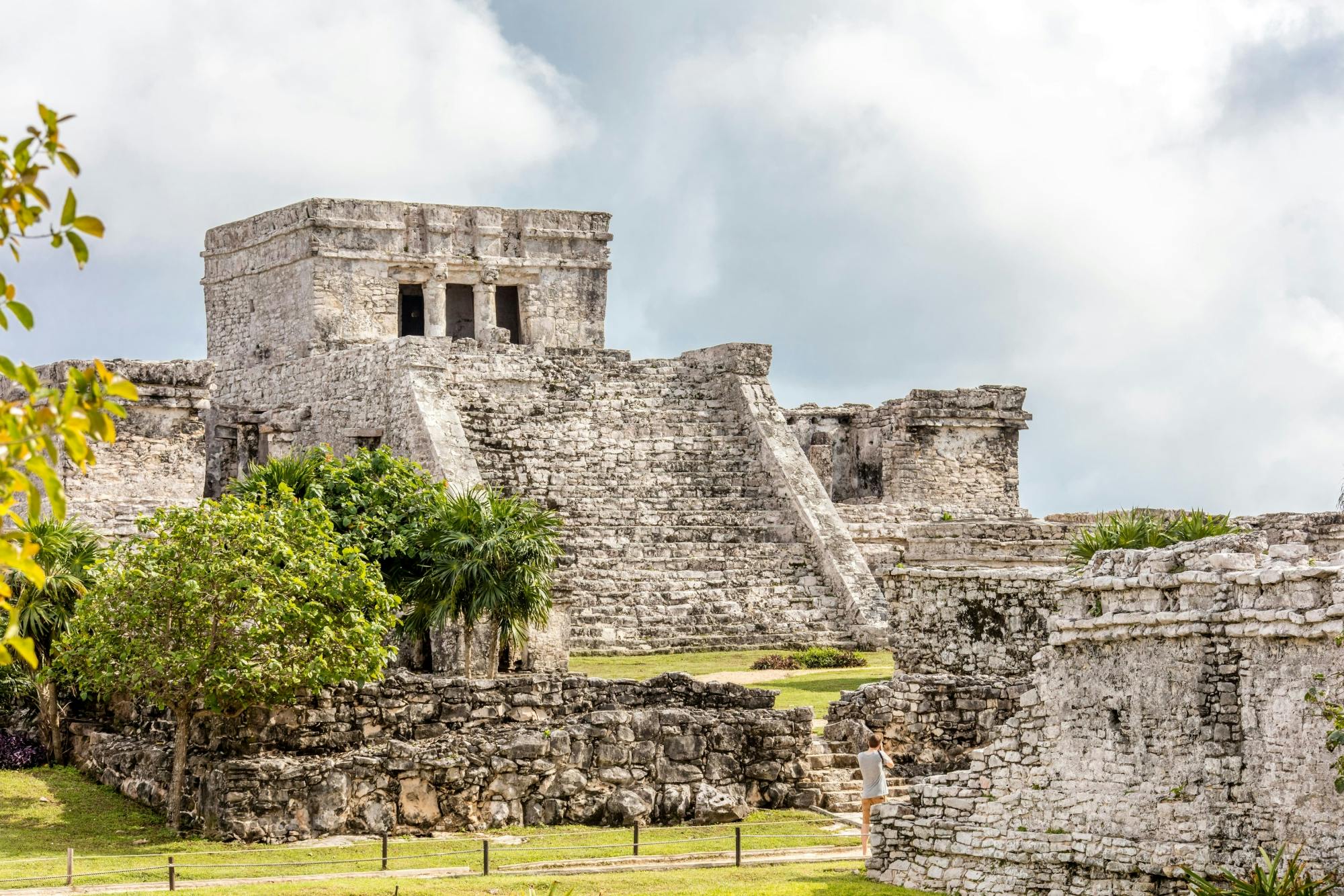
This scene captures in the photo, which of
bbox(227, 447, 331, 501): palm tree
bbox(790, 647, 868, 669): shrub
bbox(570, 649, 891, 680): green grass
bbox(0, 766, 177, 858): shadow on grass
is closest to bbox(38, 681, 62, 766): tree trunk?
bbox(0, 766, 177, 858): shadow on grass

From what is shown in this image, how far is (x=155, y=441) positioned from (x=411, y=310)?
981cm

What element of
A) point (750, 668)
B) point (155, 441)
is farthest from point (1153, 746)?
point (155, 441)

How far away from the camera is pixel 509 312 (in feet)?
110

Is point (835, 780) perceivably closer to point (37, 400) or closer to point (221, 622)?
point (221, 622)

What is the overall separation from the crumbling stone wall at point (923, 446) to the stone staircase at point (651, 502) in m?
4.39

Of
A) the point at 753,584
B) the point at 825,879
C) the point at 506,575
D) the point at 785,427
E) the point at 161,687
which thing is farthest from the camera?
the point at 785,427

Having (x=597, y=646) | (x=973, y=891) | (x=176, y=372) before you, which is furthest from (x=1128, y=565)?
(x=176, y=372)

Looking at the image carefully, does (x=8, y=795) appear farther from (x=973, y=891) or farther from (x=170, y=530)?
(x=973, y=891)

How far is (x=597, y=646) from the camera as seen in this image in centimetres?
2195

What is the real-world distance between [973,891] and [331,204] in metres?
23.0

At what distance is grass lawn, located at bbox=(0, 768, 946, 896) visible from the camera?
11.5 metres

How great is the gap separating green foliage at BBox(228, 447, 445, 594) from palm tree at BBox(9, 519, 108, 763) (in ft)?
5.71

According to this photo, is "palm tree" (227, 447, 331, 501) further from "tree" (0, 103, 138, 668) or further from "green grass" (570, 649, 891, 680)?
"tree" (0, 103, 138, 668)

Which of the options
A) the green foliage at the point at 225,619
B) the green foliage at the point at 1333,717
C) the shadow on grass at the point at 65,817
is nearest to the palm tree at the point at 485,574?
the green foliage at the point at 225,619
